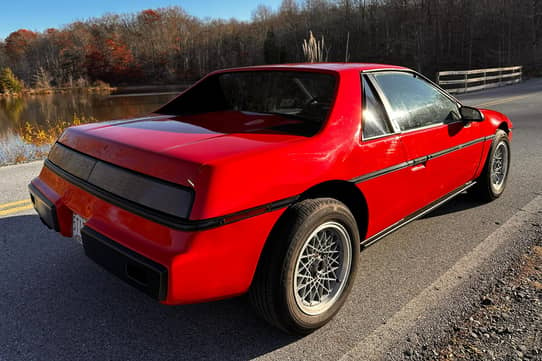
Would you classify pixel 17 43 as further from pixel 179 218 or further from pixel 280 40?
pixel 179 218

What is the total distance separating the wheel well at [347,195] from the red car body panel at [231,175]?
4 centimetres

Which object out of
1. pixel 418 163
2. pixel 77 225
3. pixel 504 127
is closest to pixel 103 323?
pixel 77 225

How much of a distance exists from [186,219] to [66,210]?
1.06m

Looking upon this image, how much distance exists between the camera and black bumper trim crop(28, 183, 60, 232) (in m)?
2.31

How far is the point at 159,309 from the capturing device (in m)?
2.34

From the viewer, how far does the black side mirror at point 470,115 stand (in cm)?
338

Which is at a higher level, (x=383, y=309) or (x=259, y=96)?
(x=259, y=96)

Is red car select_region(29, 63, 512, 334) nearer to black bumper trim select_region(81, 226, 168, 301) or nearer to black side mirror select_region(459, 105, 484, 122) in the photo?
black bumper trim select_region(81, 226, 168, 301)

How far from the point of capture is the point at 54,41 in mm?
83562

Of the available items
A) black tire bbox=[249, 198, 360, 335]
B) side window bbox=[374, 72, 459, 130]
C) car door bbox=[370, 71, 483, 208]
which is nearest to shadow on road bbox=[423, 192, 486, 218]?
car door bbox=[370, 71, 483, 208]

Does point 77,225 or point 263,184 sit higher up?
point 263,184

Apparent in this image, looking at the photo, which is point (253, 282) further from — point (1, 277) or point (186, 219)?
point (1, 277)

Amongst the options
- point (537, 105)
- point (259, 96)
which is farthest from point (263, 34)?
point (259, 96)

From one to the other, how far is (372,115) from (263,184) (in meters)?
1.10
